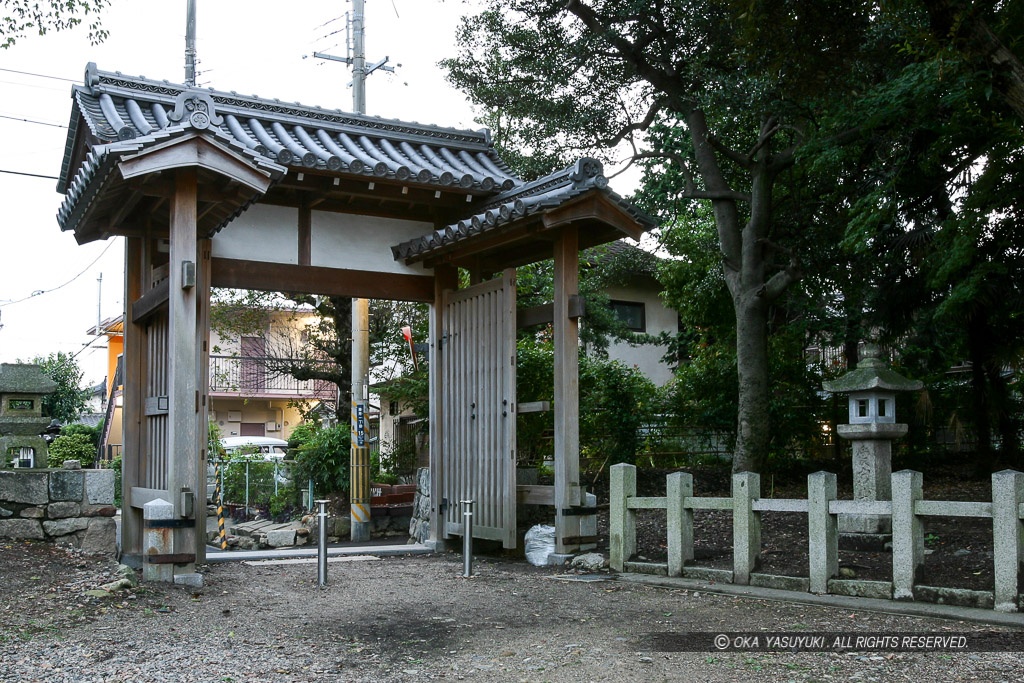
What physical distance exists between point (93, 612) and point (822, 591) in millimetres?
5461

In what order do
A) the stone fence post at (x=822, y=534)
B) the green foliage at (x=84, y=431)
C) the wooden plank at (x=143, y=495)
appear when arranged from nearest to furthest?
the stone fence post at (x=822, y=534) < the wooden plank at (x=143, y=495) < the green foliage at (x=84, y=431)

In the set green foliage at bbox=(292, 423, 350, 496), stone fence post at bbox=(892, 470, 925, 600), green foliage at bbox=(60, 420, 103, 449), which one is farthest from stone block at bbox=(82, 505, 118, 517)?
green foliage at bbox=(60, 420, 103, 449)

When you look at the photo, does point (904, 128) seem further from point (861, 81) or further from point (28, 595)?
point (28, 595)

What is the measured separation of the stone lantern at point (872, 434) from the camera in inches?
355

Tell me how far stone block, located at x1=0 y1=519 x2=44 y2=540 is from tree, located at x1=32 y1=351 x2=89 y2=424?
70.9 ft

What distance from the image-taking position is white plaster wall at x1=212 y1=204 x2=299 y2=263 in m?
9.83

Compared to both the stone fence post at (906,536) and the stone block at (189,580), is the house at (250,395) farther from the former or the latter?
the stone fence post at (906,536)

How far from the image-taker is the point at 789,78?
885cm

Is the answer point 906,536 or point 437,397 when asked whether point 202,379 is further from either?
point 906,536

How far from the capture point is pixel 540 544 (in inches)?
375

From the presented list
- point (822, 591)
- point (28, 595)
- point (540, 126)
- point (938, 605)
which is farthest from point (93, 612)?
point (540, 126)

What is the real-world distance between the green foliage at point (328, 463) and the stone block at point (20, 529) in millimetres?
8080

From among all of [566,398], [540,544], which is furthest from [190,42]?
[540,544]

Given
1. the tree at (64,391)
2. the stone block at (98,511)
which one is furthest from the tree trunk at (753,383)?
the tree at (64,391)
